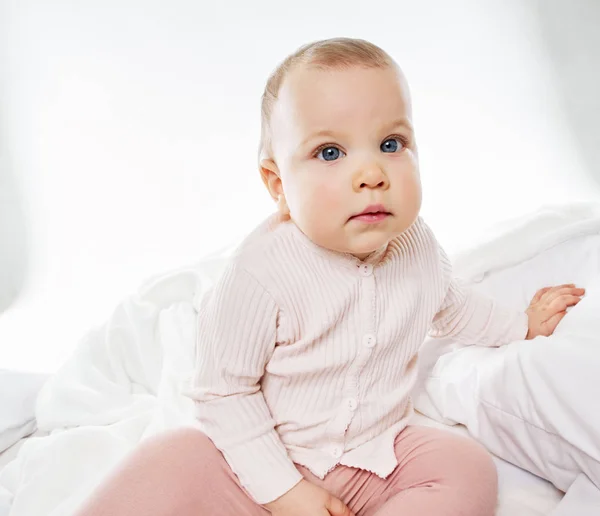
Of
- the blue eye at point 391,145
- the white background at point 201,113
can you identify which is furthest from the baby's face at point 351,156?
the white background at point 201,113

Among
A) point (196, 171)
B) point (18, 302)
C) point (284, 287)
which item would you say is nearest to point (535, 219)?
point (284, 287)

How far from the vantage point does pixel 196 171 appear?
83.9 inches

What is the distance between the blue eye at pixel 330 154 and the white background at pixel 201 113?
1.15m

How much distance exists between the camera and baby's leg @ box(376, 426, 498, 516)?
3.00 feet

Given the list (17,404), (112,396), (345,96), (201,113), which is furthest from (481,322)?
(201,113)

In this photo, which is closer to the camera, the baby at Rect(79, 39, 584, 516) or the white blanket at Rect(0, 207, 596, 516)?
the baby at Rect(79, 39, 584, 516)

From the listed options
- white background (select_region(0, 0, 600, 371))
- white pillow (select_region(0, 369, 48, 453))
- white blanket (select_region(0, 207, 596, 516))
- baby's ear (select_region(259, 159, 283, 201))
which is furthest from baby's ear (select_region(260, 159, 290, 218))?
white background (select_region(0, 0, 600, 371))

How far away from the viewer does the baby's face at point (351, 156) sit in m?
0.87

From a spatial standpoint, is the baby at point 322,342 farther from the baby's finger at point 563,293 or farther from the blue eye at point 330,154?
the baby's finger at point 563,293

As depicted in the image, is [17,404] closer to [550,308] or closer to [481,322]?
[481,322]

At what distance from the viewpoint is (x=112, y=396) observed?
52.9 inches

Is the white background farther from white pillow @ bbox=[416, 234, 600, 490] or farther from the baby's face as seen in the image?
the baby's face

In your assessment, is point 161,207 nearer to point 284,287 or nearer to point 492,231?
point 492,231

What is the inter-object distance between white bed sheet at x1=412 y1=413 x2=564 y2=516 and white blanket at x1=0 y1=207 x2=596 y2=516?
443mm
